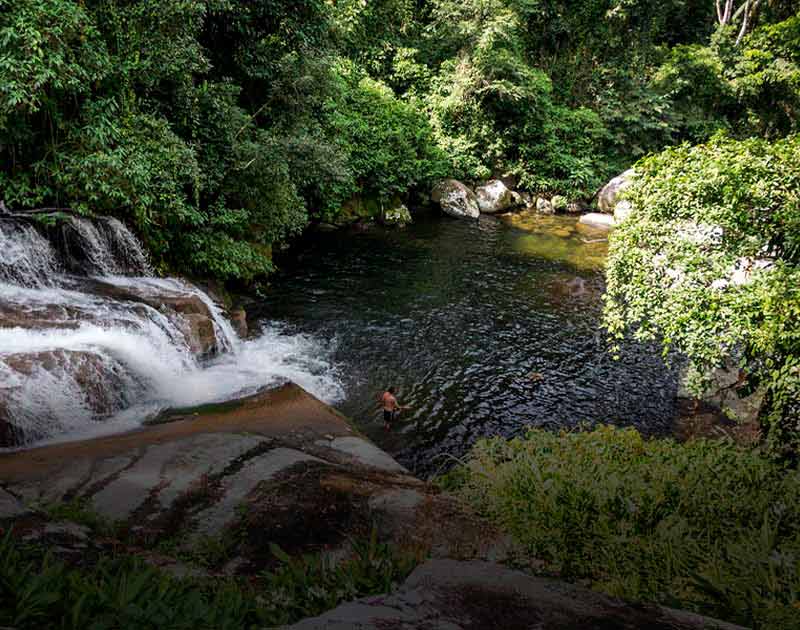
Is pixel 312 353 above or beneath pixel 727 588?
beneath

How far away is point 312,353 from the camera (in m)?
12.5

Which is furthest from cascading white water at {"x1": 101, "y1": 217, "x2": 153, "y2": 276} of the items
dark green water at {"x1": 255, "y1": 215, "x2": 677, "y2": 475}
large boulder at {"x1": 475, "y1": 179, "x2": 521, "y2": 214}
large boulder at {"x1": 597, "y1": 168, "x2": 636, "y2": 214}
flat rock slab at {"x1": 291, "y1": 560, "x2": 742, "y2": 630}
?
large boulder at {"x1": 597, "y1": 168, "x2": 636, "y2": 214}

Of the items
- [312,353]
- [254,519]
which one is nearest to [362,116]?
[312,353]

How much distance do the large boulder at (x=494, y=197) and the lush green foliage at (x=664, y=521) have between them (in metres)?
24.3

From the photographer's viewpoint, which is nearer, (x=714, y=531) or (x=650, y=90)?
(x=714, y=531)

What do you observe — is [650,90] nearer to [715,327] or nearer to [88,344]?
[715,327]

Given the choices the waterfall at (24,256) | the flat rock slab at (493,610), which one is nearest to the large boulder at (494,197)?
the waterfall at (24,256)

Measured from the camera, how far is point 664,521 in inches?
184

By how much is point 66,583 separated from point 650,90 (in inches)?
1497

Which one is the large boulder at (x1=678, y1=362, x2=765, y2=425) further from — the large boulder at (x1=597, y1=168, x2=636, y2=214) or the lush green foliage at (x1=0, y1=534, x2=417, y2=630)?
the large boulder at (x1=597, y1=168, x2=636, y2=214)

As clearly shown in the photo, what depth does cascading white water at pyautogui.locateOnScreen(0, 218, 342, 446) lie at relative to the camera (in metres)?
7.49

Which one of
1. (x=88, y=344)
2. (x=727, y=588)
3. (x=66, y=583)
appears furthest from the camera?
(x=88, y=344)

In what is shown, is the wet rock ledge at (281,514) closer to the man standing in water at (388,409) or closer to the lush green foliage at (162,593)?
the lush green foliage at (162,593)

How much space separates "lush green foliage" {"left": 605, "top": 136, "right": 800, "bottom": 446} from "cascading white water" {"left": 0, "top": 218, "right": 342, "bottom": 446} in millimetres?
6395
